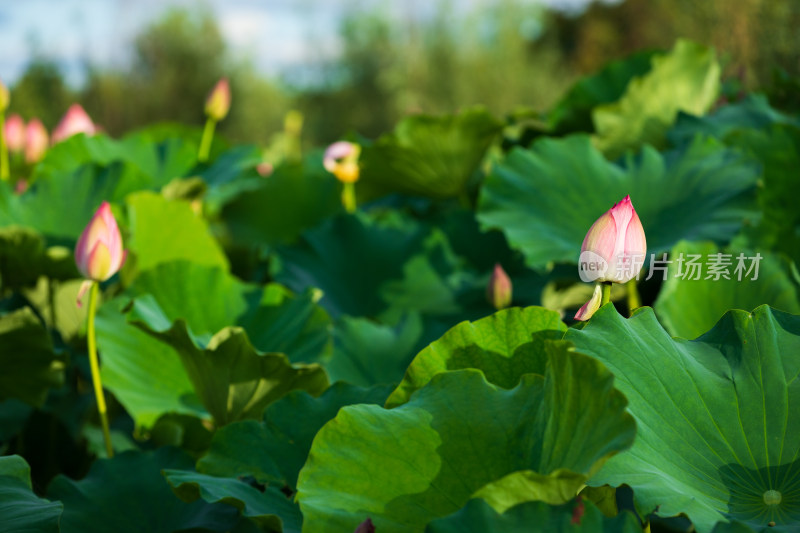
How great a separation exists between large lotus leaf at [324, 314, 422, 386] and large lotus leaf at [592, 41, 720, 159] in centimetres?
62

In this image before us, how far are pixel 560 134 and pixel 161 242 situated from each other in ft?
2.87

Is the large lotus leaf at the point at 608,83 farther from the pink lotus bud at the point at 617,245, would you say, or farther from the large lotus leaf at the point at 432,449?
the large lotus leaf at the point at 432,449

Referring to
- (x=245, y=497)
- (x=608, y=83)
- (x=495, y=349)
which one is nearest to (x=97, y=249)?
(x=245, y=497)

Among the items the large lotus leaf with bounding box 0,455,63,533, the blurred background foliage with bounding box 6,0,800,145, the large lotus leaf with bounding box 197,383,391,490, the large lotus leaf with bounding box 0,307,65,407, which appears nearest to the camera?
the large lotus leaf with bounding box 0,455,63,533

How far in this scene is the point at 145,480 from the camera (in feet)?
3.02

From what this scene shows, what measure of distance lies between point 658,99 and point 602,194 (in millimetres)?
377

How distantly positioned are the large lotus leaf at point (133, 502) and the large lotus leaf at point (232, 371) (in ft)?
0.29

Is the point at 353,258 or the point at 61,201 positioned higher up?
the point at 61,201

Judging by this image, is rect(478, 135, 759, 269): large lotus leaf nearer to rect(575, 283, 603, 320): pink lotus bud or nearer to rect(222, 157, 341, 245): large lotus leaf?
rect(575, 283, 603, 320): pink lotus bud

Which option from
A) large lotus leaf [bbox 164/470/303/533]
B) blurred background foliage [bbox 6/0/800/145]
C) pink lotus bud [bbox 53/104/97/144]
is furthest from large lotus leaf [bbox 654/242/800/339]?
blurred background foliage [bbox 6/0/800/145]

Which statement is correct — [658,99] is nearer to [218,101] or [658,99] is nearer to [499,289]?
[499,289]

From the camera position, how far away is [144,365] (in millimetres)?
1148

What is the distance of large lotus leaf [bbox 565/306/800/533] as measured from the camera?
65cm

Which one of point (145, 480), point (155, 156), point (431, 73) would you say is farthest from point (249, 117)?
point (145, 480)
